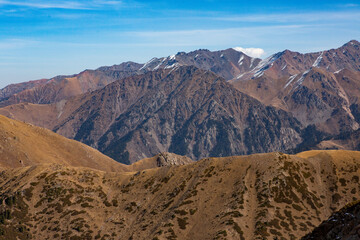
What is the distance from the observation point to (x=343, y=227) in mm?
91875

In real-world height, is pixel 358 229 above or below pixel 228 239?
above

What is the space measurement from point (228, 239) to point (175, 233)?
3065 cm

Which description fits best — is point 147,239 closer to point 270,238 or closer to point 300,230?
point 270,238

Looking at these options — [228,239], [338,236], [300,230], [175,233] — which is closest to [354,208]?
[338,236]

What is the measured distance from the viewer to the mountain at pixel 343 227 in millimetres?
87375

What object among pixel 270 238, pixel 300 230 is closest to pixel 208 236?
pixel 270 238

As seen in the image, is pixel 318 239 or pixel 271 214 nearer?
pixel 318 239

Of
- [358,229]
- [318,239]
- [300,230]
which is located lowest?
[300,230]

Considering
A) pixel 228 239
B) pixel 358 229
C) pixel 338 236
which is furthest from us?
pixel 228 239

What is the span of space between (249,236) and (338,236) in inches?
3806

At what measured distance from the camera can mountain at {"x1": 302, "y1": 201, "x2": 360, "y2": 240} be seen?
8738cm

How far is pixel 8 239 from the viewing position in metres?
200

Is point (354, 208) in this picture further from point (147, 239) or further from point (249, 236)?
point (147, 239)

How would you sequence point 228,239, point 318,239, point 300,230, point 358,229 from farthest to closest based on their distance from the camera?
point 300,230
point 228,239
point 318,239
point 358,229
